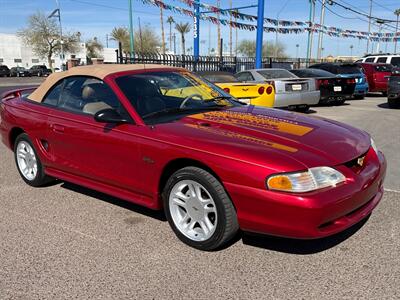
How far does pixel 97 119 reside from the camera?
3672mm

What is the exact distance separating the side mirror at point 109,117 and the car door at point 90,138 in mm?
59

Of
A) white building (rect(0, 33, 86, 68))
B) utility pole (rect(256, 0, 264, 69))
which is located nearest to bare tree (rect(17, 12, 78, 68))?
white building (rect(0, 33, 86, 68))

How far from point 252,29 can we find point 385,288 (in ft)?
81.0

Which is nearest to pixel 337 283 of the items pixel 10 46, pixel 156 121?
pixel 156 121

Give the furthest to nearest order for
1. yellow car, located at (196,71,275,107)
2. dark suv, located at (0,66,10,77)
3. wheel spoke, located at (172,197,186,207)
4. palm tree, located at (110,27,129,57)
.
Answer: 1. palm tree, located at (110,27,129,57)
2. dark suv, located at (0,66,10,77)
3. yellow car, located at (196,71,275,107)
4. wheel spoke, located at (172,197,186,207)

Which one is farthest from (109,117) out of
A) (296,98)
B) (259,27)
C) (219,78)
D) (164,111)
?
(259,27)

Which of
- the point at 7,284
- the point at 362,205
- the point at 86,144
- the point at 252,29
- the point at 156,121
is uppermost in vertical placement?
the point at 252,29

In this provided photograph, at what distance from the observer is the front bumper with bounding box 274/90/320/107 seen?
9.77m

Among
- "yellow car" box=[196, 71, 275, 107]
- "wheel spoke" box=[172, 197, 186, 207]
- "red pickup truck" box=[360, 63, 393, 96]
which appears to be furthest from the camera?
"red pickup truck" box=[360, 63, 393, 96]

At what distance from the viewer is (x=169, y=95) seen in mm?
4223

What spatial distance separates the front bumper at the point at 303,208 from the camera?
2781mm

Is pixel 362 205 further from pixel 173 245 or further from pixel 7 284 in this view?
pixel 7 284

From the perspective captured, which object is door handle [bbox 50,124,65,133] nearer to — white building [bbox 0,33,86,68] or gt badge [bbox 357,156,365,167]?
gt badge [bbox 357,156,365,167]

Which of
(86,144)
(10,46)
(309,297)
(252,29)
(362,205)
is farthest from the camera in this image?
(10,46)
